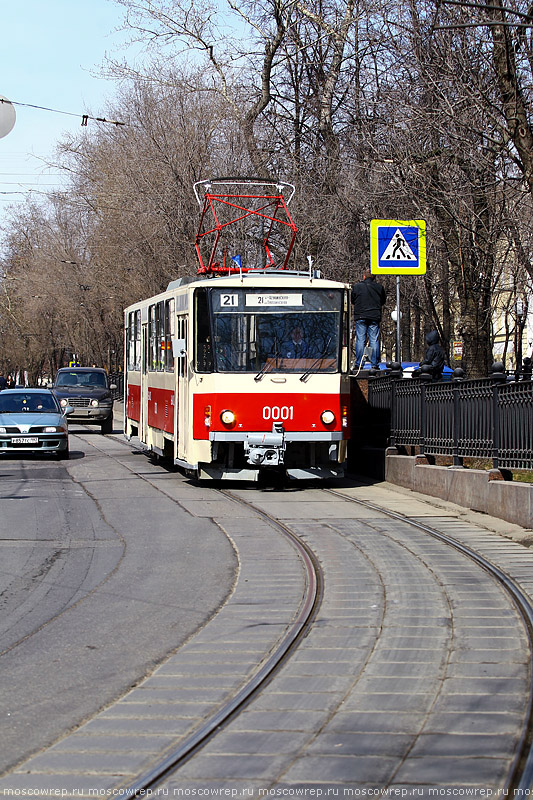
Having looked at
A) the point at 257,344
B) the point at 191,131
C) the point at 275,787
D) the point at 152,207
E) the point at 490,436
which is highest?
the point at 191,131

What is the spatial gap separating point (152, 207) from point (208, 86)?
13.8ft

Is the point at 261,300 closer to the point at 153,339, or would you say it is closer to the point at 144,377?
the point at 153,339

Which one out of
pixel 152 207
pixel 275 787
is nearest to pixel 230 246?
pixel 152 207

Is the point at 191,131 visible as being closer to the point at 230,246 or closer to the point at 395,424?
the point at 230,246

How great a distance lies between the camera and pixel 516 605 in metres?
8.65

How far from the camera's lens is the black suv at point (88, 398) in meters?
35.0

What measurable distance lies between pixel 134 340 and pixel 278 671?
60.3ft

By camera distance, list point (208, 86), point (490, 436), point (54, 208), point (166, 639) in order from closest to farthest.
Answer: point (166, 639) < point (490, 436) < point (208, 86) < point (54, 208)

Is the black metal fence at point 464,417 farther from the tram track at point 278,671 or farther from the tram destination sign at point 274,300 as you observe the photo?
the tram destination sign at point 274,300

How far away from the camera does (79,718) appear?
229 inches

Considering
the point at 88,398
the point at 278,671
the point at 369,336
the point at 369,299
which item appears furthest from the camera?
the point at 88,398

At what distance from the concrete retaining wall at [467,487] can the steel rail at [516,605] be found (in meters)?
1.08

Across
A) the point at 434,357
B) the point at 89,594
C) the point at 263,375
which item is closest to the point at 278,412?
the point at 263,375

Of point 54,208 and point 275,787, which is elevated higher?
point 54,208
